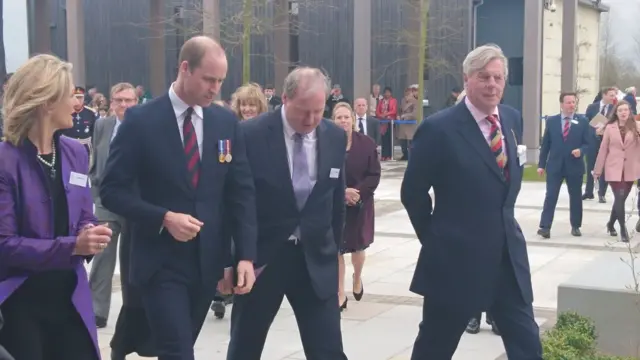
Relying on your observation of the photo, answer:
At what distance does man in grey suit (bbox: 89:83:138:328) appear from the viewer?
308 inches

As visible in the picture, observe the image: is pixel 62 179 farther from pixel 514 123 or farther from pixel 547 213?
pixel 547 213

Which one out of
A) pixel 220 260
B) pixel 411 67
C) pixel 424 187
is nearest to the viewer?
pixel 220 260

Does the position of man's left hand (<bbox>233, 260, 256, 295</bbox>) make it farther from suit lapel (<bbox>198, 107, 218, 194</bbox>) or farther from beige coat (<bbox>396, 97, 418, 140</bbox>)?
beige coat (<bbox>396, 97, 418, 140</bbox>)

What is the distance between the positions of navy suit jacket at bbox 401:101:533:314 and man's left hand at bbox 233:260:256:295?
934 mm

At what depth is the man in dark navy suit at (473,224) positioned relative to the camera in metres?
4.85

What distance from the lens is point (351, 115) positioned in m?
8.34

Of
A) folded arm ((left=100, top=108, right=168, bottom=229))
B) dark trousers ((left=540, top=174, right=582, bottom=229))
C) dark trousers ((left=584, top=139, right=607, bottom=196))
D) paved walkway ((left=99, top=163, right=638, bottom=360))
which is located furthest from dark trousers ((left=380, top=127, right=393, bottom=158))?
folded arm ((left=100, top=108, right=168, bottom=229))

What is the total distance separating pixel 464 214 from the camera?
486 centimetres

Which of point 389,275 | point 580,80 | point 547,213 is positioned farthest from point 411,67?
point 389,275

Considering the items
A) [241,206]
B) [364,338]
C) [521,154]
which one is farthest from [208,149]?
[364,338]

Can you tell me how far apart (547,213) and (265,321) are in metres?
8.83

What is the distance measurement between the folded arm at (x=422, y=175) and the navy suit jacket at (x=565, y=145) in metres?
8.58

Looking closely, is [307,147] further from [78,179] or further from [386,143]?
[386,143]

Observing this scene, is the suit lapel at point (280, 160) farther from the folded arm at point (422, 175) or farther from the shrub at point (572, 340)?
the shrub at point (572, 340)
